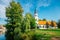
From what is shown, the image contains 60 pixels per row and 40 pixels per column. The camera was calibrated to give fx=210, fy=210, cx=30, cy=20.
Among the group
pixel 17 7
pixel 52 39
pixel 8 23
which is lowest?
pixel 52 39

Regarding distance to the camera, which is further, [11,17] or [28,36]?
[11,17]

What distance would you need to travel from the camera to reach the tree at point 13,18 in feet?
71.6

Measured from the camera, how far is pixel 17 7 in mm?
22859

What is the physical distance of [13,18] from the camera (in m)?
22.6

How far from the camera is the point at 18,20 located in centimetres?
2233

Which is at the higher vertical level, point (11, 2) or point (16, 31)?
point (11, 2)

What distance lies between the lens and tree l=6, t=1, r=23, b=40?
2181 centimetres

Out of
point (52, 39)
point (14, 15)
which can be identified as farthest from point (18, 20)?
point (52, 39)

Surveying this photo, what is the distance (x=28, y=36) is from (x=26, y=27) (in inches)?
73.1

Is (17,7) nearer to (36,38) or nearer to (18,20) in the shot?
(18,20)

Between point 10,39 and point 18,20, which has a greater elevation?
point 18,20

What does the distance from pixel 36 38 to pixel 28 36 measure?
843 millimetres

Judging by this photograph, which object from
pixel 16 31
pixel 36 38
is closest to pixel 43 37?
pixel 36 38

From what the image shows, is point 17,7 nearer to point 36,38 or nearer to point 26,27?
point 26,27
